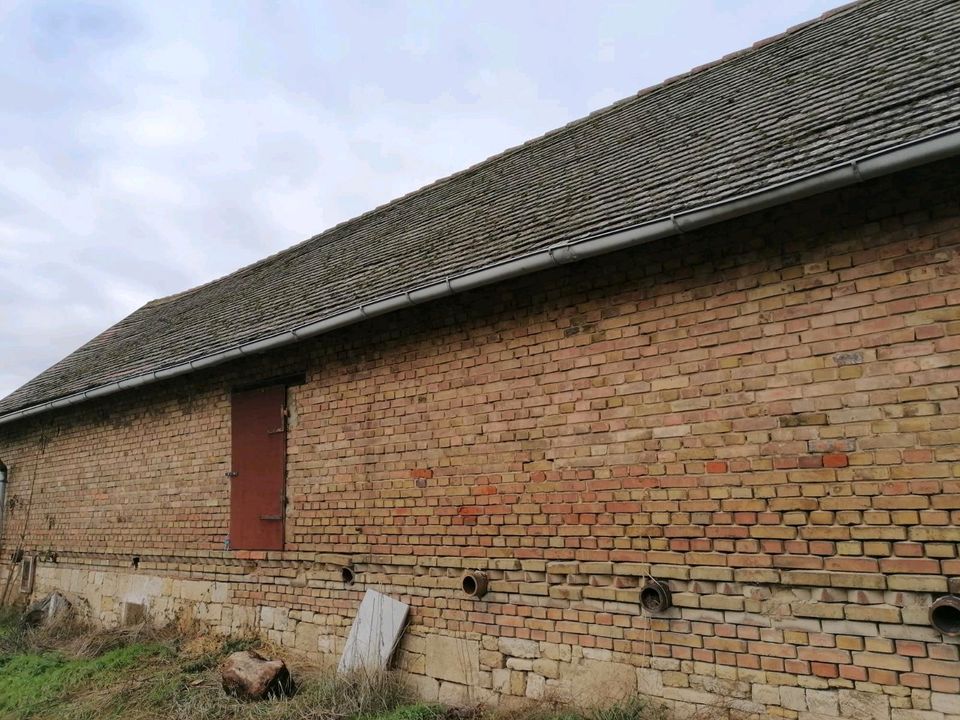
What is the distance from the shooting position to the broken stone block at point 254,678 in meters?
5.40

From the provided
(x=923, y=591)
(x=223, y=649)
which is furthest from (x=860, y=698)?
(x=223, y=649)

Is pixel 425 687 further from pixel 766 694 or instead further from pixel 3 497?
pixel 3 497

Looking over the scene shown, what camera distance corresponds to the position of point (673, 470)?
171 inches

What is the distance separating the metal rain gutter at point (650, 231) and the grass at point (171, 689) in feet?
9.88

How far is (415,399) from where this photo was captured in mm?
5879

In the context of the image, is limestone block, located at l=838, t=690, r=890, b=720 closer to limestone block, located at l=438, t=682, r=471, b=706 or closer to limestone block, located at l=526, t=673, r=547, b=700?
limestone block, located at l=526, t=673, r=547, b=700

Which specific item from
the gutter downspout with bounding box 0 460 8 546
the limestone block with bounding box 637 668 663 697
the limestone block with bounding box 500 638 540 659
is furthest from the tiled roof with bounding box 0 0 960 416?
the limestone block with bounding box 637 668 663 697

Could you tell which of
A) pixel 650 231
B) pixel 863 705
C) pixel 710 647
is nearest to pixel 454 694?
pixel 710 647

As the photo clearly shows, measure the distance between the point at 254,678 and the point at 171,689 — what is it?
2.96 ft

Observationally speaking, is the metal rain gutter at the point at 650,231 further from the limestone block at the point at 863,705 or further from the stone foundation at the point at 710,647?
the limestone block at the point at 863,705

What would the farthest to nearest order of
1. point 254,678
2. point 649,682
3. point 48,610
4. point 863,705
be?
point 48,610 < point 254,678 < point 649,682 < point 863,705

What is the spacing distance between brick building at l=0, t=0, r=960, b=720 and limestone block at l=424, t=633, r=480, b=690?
0.07 ft

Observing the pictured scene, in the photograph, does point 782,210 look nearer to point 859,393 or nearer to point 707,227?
point 707,227

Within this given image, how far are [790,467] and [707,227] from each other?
1.68m
